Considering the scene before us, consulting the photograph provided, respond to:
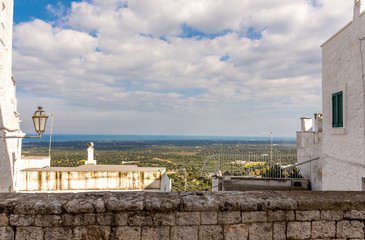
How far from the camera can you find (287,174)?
44.3 feet

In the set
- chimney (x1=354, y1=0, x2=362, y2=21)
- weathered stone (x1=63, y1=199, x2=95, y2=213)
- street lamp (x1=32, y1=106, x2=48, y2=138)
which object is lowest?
weathered stone (x1=63, y1=199, x2=95, y2=213)

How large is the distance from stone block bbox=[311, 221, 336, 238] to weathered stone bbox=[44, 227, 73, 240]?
9.37ft

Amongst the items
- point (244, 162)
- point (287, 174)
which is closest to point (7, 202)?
point (244, 162)

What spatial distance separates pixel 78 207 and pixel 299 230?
260 cm

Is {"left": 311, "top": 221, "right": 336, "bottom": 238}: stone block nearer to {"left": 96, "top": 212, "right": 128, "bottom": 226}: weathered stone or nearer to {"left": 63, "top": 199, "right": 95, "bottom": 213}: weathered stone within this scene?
{"left": 96, "top": 212, "right": 128, "bottom": 226}: weathered stone

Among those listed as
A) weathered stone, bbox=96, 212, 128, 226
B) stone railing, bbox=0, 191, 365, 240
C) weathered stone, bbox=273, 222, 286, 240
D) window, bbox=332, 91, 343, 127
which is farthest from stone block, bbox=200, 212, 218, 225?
window, bbox=332, 91, 343, 127

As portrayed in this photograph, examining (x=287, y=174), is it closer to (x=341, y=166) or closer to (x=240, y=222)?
(x=341, y=166)

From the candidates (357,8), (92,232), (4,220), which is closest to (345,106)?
(357,8)

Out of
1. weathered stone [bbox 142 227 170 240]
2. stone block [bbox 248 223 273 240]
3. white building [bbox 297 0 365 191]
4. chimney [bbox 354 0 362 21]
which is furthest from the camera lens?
chimney [bbox 354 0 362 21]

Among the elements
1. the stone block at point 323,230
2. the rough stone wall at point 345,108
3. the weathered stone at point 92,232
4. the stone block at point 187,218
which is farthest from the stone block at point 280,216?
the rough stone wall at point 345,108

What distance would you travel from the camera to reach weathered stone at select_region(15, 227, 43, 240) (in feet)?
8.93

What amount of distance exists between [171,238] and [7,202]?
6.25ft

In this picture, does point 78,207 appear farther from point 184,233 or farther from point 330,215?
point 330,215

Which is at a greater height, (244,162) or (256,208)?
(256,208)
